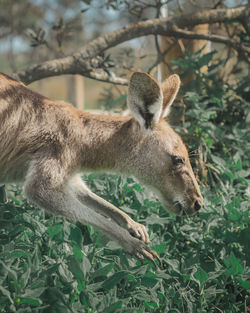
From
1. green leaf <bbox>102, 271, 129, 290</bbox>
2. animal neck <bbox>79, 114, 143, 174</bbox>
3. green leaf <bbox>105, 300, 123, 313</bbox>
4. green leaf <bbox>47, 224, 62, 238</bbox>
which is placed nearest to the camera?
green leaf <bbox>105, 300, 123, 313</bbox>

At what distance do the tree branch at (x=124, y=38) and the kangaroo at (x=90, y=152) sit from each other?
53.2 inches

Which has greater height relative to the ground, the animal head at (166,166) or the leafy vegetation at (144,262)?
the animal head at (166,166)

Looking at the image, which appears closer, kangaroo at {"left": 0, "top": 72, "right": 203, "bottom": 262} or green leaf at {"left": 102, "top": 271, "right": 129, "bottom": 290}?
green leaf at {"left": 102, "top": 271, "right": 129, "bottom": 290}

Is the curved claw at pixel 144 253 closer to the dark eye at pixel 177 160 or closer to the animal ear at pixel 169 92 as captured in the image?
the dark eye at pixel 177 160

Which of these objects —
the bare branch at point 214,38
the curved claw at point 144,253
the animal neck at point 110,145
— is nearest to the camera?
the curved claw at point 144,253

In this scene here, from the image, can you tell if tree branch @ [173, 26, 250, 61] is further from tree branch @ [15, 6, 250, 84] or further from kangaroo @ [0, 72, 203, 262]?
kangaroo @ [0, 72, 203, 262]

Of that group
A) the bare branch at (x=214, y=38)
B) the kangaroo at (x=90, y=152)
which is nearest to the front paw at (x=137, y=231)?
the kangaroo at (x=90, y=152)

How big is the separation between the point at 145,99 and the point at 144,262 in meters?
1.13

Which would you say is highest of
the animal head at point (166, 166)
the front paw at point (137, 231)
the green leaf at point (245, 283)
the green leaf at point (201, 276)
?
the animal head at point (166, 166)

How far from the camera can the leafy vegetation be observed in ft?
8.42

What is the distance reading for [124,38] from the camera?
17.2ft

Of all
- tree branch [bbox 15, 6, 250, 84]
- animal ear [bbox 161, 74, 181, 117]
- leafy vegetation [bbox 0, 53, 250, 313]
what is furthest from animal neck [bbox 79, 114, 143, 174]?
tree branch [bbox 15, 6, 250, 84]

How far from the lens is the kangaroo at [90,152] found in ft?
10.1

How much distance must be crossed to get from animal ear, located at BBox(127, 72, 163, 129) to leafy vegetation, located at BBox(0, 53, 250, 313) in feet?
2.38
